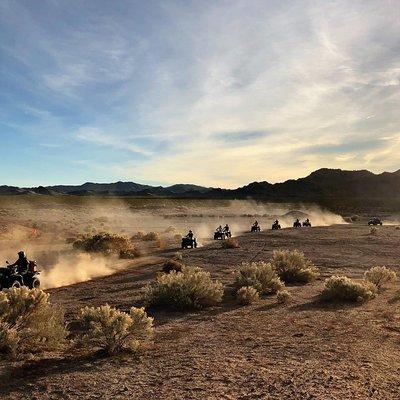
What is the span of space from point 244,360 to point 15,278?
28.4ft

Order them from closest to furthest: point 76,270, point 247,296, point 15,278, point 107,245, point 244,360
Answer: point 244,360
point 247,296
point 15,278
point 76,270
point 107,245

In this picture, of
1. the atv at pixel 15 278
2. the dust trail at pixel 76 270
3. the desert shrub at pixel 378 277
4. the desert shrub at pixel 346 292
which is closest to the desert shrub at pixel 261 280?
the desert shrub at pixel 346 292

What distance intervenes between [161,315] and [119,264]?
508 inches

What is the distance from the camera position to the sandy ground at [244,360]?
637 cm

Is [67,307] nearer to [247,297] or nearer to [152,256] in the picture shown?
[247,297]

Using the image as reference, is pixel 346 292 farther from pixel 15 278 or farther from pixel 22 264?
pixel 22 264

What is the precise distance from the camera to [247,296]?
40.9 ft

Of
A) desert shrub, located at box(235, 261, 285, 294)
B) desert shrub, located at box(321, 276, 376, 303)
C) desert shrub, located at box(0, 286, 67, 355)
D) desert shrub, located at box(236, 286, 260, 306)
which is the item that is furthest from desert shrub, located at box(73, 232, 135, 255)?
desert shrub, located at box(0, 286, 67, 355)

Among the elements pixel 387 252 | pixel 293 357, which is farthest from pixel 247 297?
pixel 387 252

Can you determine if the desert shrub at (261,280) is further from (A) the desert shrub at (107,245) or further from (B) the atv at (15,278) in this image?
(A) the desert shrub at (107,245)

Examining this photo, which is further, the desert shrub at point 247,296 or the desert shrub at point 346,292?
the desert shrub at point 346,292

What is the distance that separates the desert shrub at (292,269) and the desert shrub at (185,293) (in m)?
4.82

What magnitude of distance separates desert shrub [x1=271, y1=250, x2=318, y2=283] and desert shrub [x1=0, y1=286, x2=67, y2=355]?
9.75m

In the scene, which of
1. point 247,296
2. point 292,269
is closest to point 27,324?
point 247,296
